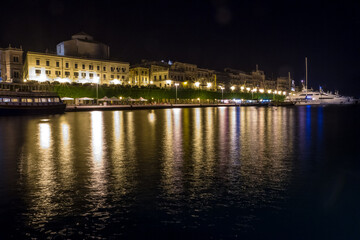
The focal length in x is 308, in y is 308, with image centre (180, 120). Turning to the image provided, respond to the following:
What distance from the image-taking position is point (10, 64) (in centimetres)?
7831

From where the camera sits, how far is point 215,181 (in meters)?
9.07

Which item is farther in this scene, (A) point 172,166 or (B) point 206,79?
(B) point 206,79

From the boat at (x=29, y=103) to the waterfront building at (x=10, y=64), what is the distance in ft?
116

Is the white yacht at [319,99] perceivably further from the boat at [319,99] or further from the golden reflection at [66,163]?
the golden reflection at [66,163]

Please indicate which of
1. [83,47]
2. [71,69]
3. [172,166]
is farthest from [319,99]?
[172,166]

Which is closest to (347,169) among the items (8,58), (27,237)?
(27,237)

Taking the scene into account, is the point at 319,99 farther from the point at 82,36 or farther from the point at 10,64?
the point at 10,64

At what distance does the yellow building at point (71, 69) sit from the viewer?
76.2m

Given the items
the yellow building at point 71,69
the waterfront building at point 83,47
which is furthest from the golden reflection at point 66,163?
the waterfront building at point 83,47

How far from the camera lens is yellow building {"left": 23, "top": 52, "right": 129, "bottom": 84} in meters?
76.2

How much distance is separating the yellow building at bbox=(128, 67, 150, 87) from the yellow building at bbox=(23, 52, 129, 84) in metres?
12.1

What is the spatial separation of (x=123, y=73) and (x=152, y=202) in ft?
305

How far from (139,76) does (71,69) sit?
3056 centimetres

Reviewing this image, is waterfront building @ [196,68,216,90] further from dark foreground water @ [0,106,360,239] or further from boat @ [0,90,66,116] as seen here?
dark foreground water @ [0,106,360,239]
